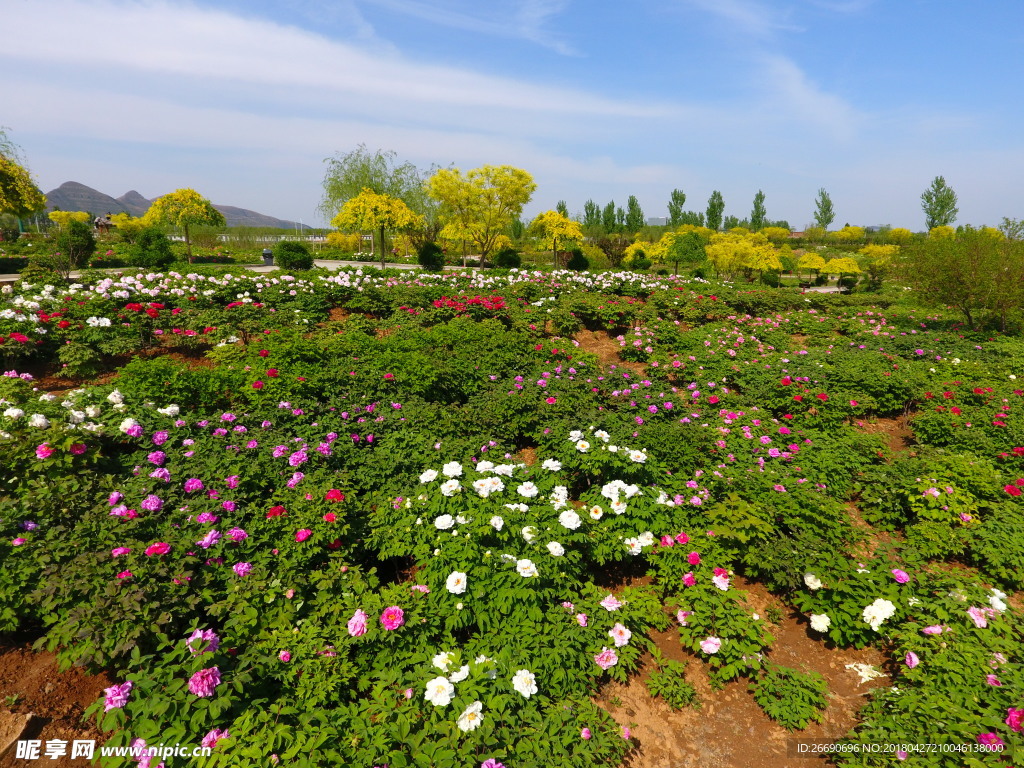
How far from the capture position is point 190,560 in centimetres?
297

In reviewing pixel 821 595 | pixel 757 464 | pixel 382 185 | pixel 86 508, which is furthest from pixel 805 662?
pixel 382 185

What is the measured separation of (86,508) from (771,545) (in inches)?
205

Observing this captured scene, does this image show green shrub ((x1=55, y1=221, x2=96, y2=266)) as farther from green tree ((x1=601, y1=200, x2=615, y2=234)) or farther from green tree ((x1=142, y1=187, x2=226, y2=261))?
green tree ((x1=601, y1=200, x2=615, y2=234))

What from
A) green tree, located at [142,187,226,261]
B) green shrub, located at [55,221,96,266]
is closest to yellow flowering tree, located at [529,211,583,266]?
green tree, located at [142,187,226,261]

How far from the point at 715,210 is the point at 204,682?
7259 centimetres

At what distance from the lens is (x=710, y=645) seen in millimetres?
3225

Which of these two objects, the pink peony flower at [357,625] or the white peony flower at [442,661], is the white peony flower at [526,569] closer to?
the white peony flower at [442,661]

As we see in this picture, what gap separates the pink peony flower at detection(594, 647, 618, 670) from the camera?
2989mm

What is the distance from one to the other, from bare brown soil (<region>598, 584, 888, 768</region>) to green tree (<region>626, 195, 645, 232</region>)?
59606 millimetres

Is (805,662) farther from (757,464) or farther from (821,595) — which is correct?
(757,464)

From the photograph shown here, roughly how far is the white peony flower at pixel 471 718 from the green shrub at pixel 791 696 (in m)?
1.88

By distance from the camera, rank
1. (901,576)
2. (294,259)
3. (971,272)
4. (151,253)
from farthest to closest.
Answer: (294,259), (151,253), (971,272), (901,576)

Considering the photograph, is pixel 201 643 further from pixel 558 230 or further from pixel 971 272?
pixel 558 230

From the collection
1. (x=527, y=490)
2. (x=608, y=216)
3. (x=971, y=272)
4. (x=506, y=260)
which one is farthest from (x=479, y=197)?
(x=608, y=216)
